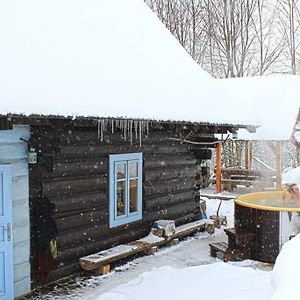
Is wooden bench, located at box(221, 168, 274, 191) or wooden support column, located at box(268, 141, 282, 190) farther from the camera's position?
wooden bench, located at box(221, 168, 274, 191)

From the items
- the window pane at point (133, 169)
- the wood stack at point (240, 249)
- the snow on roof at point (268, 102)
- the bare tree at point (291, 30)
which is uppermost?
the bare tree at point (291, 30)

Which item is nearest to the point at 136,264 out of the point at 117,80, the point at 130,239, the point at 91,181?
the point at 130,239

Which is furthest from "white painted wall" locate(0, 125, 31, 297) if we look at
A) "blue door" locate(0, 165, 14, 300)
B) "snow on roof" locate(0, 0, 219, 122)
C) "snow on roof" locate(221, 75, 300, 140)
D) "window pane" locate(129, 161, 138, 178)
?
"snow on roof" locate(221, 75, 300, 140)

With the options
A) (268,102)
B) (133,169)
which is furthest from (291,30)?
(133,169)

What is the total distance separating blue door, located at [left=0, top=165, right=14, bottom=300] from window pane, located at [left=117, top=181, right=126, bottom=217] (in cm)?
290

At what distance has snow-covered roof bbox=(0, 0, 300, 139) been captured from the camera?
711 cm

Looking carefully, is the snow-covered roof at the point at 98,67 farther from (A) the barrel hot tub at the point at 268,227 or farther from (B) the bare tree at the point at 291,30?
(B) the bare tree at the point at 291,30

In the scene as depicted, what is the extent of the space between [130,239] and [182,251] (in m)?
1.15

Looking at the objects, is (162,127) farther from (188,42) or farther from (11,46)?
(188,42)

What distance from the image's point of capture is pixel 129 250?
903cm

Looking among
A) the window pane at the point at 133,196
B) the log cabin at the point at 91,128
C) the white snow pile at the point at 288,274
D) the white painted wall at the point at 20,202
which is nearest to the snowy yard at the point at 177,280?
the white painted wall at the point at 20,202

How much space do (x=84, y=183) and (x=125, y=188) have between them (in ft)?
4.04

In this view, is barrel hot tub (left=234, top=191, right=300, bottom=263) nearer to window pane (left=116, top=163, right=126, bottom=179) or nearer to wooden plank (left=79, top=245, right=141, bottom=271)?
wooden plank (left=79, top=245, right=141, bottom=271)

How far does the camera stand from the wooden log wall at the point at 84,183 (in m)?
7.82
